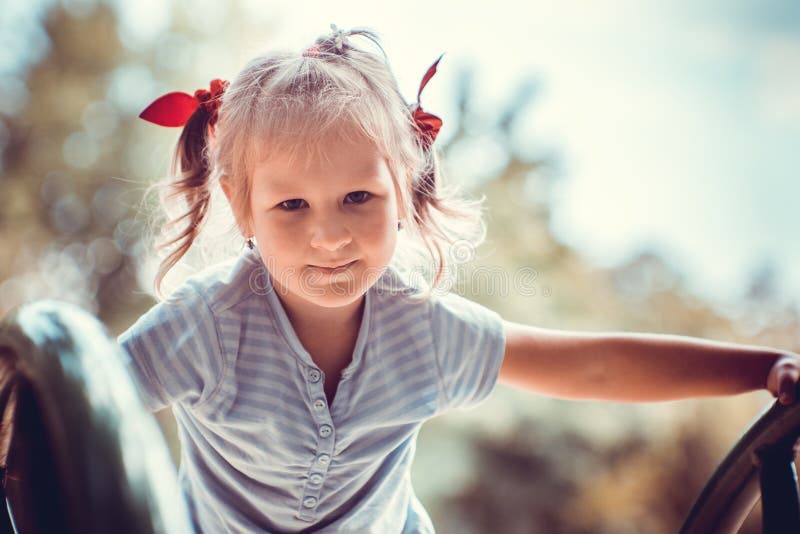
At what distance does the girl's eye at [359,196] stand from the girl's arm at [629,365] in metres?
0.19

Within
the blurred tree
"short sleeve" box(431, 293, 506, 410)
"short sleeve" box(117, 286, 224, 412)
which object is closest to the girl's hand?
"short sleeve" box(431, 293, 506, 410)

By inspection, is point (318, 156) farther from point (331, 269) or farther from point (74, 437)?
point (74, 437)

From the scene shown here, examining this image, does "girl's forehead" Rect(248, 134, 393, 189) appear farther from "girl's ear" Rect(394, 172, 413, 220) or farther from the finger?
the finger

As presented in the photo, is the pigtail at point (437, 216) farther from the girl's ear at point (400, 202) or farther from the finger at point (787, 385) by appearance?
the finger at point (787, 385)

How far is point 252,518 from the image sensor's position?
0.73m

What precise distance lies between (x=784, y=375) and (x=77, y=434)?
506 millimetres

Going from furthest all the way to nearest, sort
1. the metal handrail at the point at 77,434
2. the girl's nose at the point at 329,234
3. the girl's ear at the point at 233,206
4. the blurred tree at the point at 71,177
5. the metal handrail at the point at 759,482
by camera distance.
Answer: the blurred tree at the point at 71,177 → the girl's ear at the point at 233,206 → the girl's nose at the point at 329,234 → the metal handrail at the point at 759,482 → the metal handrail at the point at 77,434

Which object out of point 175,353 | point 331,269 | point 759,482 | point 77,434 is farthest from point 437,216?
point 77,434

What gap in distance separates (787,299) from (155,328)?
1.35 m

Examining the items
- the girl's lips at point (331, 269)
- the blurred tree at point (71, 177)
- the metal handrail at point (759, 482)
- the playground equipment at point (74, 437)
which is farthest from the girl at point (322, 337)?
the blurred tree at point (71, 177)

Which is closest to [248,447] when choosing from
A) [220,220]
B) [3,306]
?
[220,220]

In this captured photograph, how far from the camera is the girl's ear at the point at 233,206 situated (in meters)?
0.75

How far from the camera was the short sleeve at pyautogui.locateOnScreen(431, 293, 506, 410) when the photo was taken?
74cm

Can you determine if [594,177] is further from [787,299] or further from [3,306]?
[3,306]
